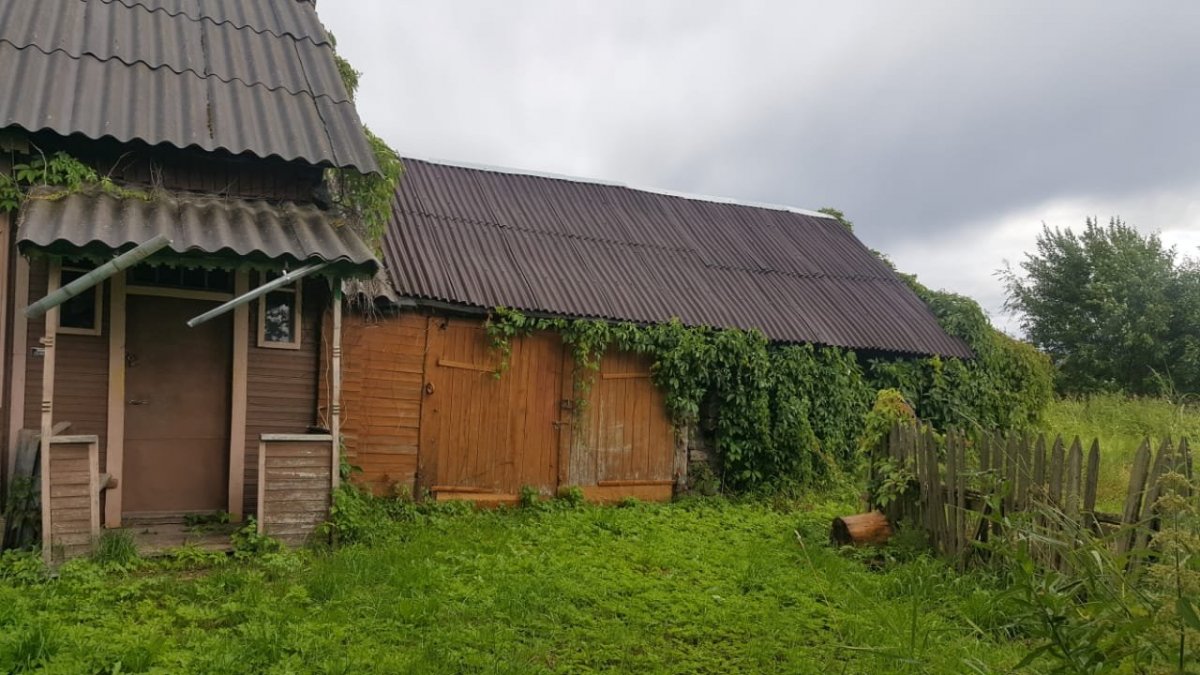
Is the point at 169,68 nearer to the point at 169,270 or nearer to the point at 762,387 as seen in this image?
the point at 169,270

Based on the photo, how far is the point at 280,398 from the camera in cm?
776

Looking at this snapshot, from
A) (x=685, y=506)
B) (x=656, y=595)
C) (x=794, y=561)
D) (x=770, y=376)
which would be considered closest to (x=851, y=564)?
(x=794, y=561)

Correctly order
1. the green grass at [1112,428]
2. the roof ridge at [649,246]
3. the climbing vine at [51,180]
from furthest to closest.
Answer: the roof ridge at [649,246] < the green grass at [1112,428] < the climbing vine at [51,180]

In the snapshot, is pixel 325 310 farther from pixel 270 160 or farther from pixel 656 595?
pixel 656 595

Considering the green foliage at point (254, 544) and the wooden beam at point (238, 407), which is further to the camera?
the wooden beam at point (238, 407)

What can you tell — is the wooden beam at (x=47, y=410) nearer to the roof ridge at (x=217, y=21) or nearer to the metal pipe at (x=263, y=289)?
the metal pipe at (x=263, y=289)

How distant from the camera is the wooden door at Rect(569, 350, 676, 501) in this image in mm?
9898

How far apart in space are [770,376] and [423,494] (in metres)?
4.76

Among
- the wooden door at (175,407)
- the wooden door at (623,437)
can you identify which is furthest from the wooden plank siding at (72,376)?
the wooden door at (623,437)

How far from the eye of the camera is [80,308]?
6926mm

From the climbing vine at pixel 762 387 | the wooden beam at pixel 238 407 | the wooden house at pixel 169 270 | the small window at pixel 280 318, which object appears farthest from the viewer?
the climbing vine at pixel 762 387

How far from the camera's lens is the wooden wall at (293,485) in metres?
6.50

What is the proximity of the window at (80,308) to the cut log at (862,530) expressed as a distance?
22.4ft

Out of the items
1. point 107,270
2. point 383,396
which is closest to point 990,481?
point 383,396
